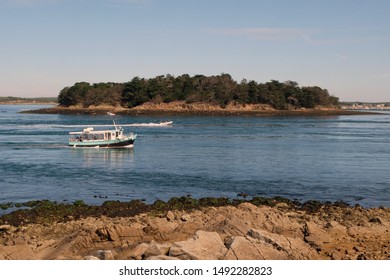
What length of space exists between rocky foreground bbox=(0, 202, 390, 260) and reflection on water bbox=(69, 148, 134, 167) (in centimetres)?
2467

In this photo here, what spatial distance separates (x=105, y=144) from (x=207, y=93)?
110 meters

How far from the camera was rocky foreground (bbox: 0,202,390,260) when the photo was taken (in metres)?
14.8

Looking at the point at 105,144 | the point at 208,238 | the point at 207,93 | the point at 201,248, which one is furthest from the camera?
the point at 207,93

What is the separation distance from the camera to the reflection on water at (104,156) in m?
48.1

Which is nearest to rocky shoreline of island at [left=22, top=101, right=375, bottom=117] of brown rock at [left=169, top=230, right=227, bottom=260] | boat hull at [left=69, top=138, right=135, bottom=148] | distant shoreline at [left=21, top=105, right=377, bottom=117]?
distant shoreline at [left=21, top=105, right=377, bottom=117]

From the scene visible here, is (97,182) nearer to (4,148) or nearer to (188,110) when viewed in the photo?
(4,148)

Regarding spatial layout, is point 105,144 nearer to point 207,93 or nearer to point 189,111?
point 189,111

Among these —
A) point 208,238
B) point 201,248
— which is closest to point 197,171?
point 208,238

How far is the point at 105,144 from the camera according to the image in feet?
205

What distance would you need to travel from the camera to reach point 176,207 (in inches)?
1038

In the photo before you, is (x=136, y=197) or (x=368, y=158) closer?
(x=136, y=197)

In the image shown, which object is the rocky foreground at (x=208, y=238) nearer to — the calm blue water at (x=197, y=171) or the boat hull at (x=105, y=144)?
the calm blue water at (x=197, y=171)

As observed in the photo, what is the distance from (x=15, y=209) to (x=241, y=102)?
146896 millimetres

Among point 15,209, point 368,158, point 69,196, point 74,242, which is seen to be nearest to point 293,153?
point 368,158
